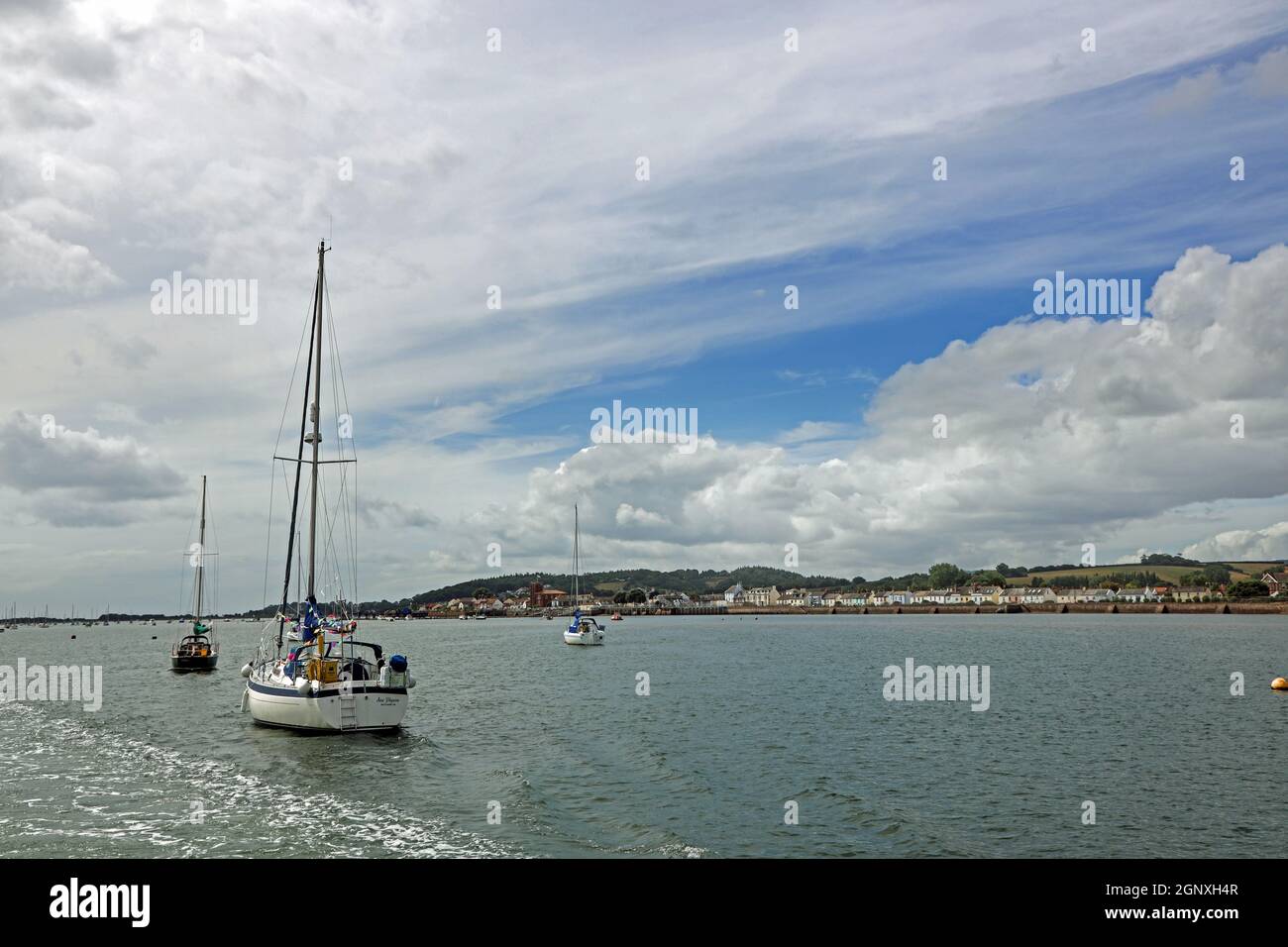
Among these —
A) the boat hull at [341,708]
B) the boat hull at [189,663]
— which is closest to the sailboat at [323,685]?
the boat hull at [341,708]

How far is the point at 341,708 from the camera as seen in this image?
122ft

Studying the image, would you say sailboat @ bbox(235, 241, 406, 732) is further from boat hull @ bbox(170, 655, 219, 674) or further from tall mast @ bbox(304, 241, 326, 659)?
boat hull @ bbox(170, 655, 219, 674)

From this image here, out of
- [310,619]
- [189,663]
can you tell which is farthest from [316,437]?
[189,663]

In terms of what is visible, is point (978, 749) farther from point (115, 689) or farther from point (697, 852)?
point (115, 689)

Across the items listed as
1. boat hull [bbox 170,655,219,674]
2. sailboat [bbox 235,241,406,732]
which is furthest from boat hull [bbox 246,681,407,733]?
boat hull [bbox 170,655,219,674]

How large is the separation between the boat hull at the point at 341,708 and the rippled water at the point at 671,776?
2.87 ft

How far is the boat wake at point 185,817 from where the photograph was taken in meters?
20.8

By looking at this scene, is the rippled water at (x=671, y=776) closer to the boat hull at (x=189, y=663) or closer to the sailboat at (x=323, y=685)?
the sailboat at (x=323, y=685)

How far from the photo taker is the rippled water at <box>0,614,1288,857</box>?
71.8 feet

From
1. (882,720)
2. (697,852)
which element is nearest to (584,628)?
(882,720)

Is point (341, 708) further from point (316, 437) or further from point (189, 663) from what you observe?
point (189, 663)

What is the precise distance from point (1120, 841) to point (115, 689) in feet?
224
